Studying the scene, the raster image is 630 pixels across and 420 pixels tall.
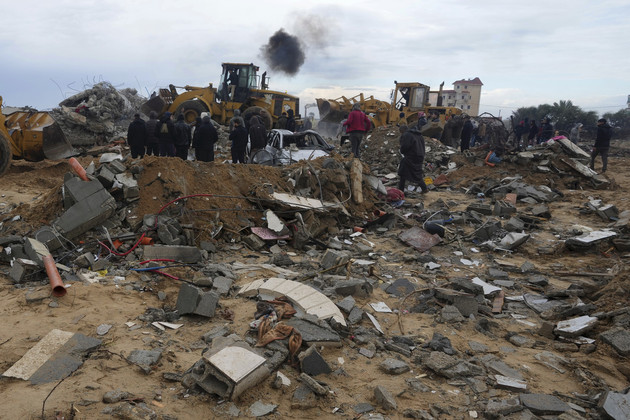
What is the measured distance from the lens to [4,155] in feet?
33.0

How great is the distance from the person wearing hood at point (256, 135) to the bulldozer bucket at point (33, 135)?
5.52m

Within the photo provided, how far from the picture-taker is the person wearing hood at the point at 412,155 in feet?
33.6

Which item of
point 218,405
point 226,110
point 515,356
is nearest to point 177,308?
point 218,405

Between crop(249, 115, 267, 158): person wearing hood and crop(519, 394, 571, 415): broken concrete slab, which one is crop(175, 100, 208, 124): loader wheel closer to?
crop(249, 115, 267, 158): person wearing hood

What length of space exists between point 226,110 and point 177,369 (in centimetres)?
1576

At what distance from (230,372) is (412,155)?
848cm

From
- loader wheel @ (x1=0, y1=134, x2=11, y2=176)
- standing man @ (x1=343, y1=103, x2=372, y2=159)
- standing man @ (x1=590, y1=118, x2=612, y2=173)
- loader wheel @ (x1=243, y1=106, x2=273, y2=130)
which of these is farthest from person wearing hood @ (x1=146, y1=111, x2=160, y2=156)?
standing man @ (x1=590, y1=118, x2=612, y2=173)

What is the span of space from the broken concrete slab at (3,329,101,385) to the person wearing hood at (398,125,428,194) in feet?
27.7

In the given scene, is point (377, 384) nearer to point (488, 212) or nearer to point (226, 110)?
point (488, 212)

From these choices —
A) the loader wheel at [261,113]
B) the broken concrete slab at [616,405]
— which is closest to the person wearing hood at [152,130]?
the loader wheel at [261,113]

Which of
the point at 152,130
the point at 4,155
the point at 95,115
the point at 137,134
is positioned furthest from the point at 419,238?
the point at 95,115

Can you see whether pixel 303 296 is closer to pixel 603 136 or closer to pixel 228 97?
pixel 603 136

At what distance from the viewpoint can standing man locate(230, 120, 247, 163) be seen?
10180 millimetres

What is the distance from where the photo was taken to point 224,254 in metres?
6.27
